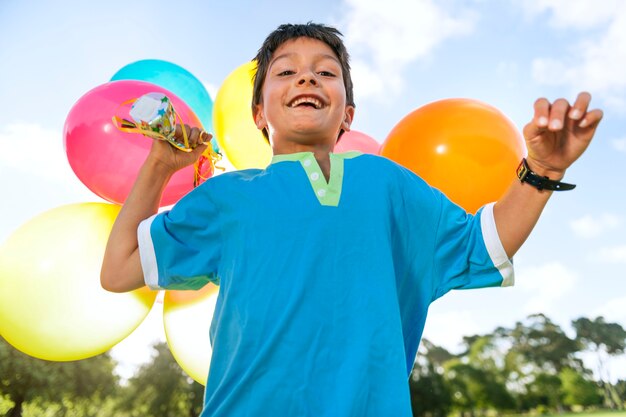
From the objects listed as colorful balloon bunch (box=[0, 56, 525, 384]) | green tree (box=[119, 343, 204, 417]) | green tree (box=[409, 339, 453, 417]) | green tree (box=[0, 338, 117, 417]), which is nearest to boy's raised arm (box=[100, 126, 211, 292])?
colorful balloon bunch (box=[0, 56, 525, 384])

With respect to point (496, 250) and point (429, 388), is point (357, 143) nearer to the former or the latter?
point (496, 250)

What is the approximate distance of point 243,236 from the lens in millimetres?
1097

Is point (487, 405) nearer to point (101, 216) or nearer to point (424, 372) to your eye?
point (424, 372)

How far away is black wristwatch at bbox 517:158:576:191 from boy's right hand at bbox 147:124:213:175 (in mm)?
723

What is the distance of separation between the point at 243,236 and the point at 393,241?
31cm

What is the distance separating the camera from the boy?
0.97m

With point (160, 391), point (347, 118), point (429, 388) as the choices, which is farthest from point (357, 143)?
point (429, 388)

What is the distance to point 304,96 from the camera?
4.17 feet

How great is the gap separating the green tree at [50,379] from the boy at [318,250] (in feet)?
34.8

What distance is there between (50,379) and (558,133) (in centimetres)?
1183

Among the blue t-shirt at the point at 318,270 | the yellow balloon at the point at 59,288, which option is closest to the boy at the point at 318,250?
the blue t-shirt at the point at 318,270

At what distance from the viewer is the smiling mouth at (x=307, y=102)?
1.27 metres

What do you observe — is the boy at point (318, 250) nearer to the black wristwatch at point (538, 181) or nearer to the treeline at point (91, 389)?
the black wristwatch at point (538, 181)

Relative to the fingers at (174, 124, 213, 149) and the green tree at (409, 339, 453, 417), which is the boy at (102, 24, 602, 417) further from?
the green tree at (409, 339, 453, 417)
